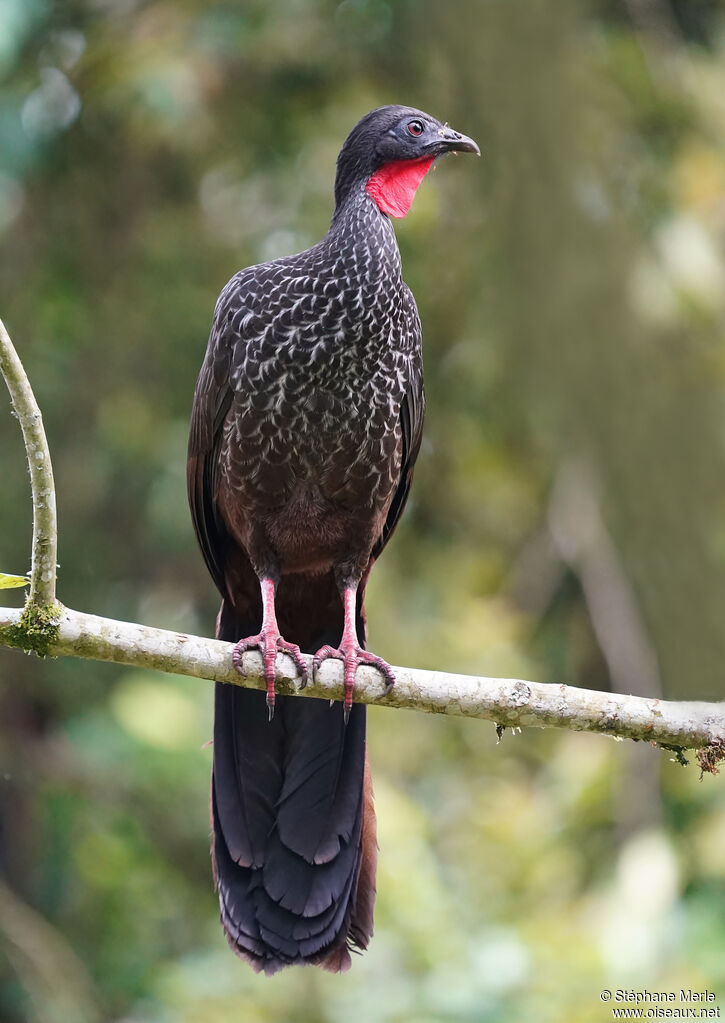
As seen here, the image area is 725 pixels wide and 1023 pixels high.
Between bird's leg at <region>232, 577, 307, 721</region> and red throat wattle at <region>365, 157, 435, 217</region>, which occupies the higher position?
red throat wattle at <region>365, 157, 435, 217</region>

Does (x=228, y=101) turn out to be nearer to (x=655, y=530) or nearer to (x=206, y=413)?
(x=206, y=413)

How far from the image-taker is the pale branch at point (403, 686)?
3121 mm

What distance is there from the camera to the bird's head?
4.05m

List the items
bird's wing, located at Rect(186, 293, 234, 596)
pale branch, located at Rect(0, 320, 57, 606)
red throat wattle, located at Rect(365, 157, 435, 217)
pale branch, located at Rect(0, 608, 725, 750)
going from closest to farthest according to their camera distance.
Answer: pale branch, located at Rect(0, 320, 57, 606) < pale branch, located at Rect(0, 608, 725, 750) < bird's wing, located at Rect(186, 293, 234, 596) < red throat wattle, located at Rect(365, 157, 435, 217)

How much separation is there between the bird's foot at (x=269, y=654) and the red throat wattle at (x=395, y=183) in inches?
56.6

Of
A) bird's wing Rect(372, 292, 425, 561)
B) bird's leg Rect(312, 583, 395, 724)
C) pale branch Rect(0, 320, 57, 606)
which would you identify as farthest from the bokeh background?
pale branch Rect(0, 320, 57, 606)

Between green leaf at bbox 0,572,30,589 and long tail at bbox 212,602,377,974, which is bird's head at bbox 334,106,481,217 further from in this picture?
green leaf at bbox 0,572,30,589

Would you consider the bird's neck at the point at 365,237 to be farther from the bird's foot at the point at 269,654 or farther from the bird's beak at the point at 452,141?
the bird's foot at the point at 269,654

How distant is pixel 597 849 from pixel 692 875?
123cm

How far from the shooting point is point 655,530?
2.15 meters

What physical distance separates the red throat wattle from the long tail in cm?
159

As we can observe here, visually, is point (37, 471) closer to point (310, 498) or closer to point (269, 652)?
point (269, 652)

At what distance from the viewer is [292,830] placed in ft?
12.3

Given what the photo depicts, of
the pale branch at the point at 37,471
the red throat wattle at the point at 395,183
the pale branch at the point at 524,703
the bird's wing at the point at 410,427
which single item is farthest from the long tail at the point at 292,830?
the red throat wattle at the point at 395,183
